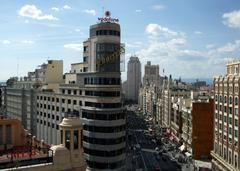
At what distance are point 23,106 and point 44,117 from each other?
74.2 ft

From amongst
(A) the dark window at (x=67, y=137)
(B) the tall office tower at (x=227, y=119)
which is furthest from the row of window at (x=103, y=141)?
(A) the dark window at (x=67, y=137)

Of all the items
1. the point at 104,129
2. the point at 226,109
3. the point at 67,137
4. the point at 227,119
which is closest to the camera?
the point at 67,137

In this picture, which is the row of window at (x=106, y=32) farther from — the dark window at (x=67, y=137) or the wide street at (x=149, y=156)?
the dark window at (x=67, y=137)

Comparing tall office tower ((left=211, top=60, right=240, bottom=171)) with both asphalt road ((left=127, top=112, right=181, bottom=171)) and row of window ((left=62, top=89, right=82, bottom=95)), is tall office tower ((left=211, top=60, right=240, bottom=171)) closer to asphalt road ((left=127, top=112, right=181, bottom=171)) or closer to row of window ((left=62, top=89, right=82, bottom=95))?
asphalt road ((left=127, top=112, right=181, bottom=171))

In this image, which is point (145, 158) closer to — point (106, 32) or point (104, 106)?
point (104, 106)

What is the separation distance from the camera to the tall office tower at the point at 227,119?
87.2 metres

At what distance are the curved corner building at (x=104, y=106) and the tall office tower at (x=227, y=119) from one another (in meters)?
26.5

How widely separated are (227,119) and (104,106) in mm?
31830

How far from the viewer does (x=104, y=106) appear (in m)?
86.2

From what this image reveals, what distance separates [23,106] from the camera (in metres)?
131

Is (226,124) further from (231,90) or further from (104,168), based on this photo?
(104,168)

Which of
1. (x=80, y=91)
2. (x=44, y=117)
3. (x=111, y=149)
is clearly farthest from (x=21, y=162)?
(x=44, y=117)

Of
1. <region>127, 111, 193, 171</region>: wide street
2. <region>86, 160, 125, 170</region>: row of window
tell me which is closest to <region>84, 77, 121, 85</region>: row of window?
<region>86, 160, 125, 170</region>: row of window

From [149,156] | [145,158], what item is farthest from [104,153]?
[149,156]
